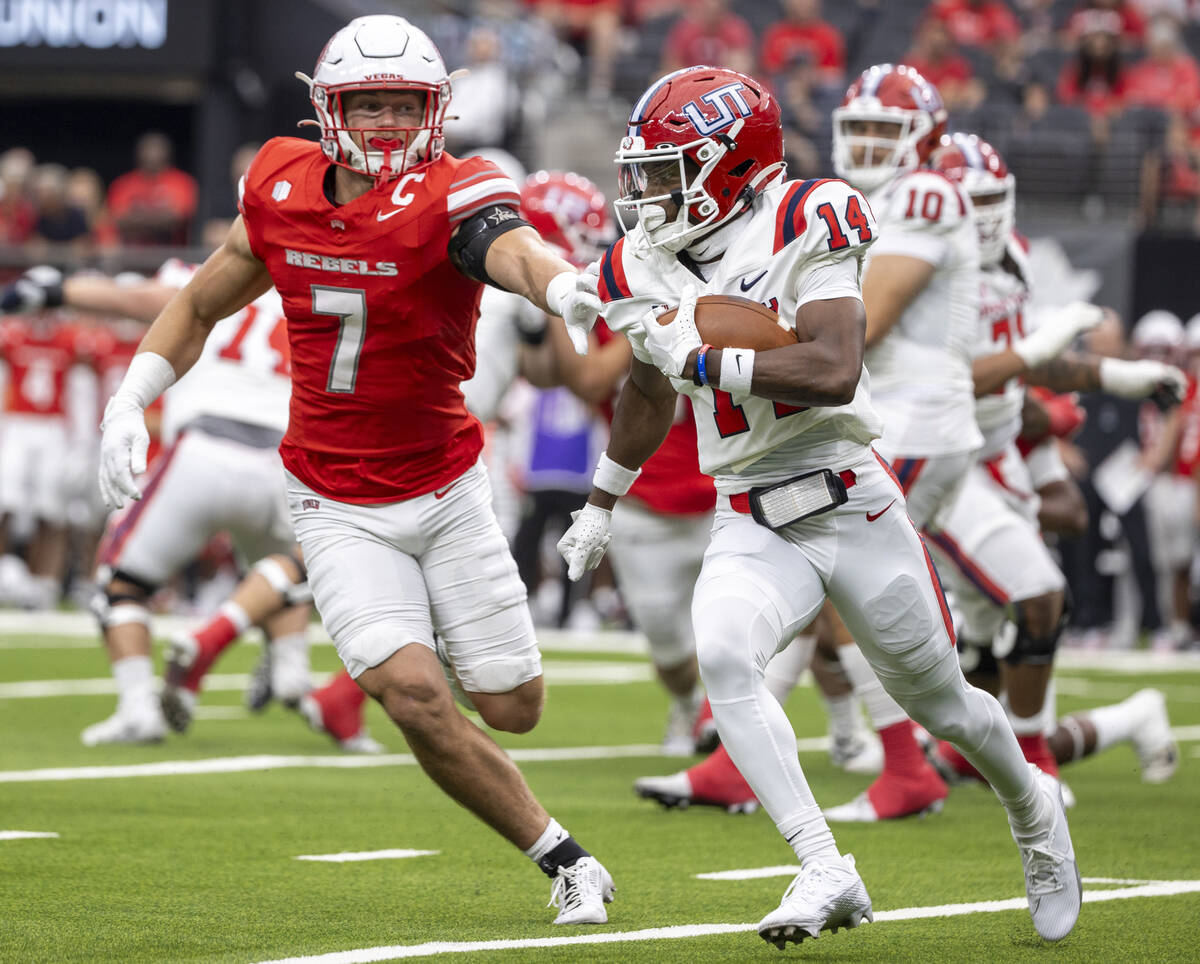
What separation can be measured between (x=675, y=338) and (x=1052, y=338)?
2583mm

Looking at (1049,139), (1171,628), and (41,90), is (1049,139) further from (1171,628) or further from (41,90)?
(41,90)

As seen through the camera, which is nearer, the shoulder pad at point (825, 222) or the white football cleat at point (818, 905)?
the white football cleat at point (818, 905)

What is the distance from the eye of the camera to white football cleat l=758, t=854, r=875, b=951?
3674 mm

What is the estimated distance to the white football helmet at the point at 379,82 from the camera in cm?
443

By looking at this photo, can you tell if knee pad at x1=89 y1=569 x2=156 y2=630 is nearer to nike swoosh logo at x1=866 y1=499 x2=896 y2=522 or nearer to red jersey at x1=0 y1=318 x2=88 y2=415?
nike swoosh logo at x1=866 y1=499 x2=896 y2=522

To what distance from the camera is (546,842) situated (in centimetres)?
430

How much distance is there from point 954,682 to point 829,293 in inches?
33.5

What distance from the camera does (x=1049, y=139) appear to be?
14.1m

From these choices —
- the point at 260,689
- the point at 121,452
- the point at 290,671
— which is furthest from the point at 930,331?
the point at 260,689

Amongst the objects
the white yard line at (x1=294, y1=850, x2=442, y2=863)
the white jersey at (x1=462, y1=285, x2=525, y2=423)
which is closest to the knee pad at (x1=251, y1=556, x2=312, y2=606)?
the white jersey at (x1=462, y1=285, x2=525, y2=423)

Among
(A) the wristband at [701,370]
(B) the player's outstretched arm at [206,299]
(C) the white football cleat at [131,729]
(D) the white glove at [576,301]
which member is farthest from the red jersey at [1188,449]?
(A) the wristband at [701,370]

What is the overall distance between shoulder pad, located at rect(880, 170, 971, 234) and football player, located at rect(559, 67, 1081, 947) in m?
1.58

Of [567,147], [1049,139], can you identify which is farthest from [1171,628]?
[567,147]

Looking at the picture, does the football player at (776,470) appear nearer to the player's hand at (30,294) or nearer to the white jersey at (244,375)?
the player's hand at (30,294)
